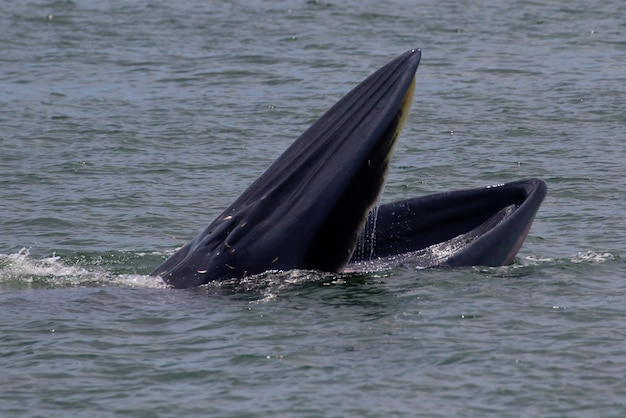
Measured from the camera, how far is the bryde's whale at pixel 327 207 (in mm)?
11312

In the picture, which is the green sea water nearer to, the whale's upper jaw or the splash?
the splash

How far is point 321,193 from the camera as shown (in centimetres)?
1133

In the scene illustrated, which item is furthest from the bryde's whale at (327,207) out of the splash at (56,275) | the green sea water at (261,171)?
the splash at (56,275)

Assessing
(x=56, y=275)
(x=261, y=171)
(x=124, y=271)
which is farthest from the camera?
(x=261, y=171)

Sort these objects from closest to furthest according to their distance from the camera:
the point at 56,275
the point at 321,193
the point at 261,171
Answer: the point at 321,193, the point at 56,275, the point at 261,171

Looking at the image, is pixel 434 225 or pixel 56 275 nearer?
pixel 434 225

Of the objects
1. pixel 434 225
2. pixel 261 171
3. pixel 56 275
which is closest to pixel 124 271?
pixel 56 275

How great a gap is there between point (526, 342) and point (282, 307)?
2.13 meters

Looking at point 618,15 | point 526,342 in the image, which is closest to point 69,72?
point 618,15

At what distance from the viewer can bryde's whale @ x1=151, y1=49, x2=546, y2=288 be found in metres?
11.3

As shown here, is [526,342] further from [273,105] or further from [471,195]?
[273,105]

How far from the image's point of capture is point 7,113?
2455 centimetres

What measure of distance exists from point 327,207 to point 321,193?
0.42ft

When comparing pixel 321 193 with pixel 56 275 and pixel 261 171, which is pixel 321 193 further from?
pixel 261 171
